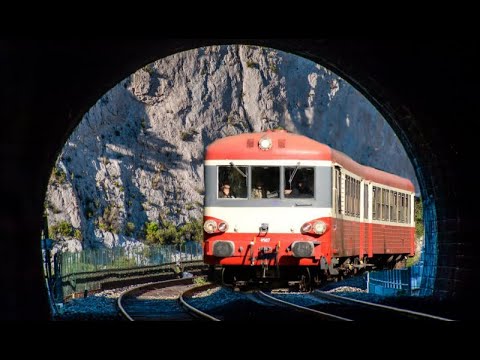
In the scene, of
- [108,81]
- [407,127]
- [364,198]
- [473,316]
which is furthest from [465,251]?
[364,198]

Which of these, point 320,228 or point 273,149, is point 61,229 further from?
point 320,228

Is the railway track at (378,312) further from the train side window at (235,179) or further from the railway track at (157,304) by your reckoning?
the train side window at (235,179)

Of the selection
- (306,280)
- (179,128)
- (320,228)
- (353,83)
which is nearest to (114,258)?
(306,280)

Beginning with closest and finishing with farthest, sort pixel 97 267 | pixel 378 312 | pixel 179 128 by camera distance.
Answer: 1. pixel 378 312
2. pixel 97 267
3. pixel 179 128

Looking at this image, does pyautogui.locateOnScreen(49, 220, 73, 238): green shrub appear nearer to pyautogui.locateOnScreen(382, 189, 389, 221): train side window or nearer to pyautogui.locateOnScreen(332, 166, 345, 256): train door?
pyautogui.locateOnScreen(382, 189, 389, 221): train side window

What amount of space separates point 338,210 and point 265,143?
1.96m

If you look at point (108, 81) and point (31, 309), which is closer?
point (31, 309)

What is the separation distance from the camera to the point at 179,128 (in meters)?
61.7

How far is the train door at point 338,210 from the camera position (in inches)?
774

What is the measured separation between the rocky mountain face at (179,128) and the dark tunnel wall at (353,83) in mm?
33474

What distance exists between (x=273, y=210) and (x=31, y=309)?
6.84m

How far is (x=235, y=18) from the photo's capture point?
8180 millimetres

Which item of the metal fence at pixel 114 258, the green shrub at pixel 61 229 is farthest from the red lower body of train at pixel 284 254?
the green shrub at pixel 61 229

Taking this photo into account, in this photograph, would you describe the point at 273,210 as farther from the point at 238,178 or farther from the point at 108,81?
the point at 108,81
